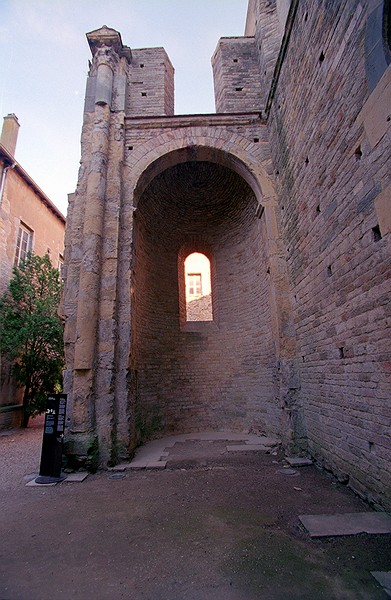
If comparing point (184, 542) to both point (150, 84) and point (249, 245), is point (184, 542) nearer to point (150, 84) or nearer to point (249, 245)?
point (249, 245)

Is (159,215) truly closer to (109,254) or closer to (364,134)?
(109,254)

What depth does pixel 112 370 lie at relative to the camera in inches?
224

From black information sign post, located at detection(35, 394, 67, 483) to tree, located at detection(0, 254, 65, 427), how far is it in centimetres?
612

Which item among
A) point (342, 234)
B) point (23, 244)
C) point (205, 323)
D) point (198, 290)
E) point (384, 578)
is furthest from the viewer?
point (198, 290)

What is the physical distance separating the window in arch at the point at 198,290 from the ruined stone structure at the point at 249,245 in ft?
28.1

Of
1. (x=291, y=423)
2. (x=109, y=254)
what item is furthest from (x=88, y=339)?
(x=291, y=423)

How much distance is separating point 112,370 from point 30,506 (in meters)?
2.33

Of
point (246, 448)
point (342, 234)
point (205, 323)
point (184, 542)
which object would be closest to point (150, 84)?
point (205, 323)

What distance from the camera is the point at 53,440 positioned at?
4930 mm

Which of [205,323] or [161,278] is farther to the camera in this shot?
[205,323]

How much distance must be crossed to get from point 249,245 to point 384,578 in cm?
733

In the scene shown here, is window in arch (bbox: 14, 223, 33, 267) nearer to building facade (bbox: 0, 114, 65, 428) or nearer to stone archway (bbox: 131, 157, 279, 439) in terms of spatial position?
building facade (bbox: 0, 114, 65, 428)

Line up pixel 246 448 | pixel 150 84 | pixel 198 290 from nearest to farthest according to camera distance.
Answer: pixel 246 448, pixel 150 84, pixel 198 290

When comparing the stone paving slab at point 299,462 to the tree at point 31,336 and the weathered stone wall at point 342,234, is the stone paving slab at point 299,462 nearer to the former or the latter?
the weathered stone wall at point 342,234
